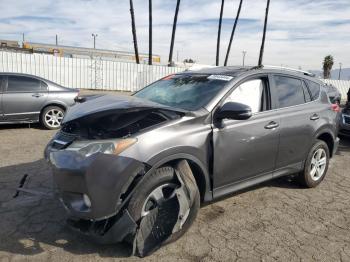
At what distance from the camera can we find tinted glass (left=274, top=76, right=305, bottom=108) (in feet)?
15.8

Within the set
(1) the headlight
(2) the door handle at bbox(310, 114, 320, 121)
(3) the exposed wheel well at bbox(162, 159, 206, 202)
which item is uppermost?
(2) the door handle at bbox(310, 114, 320, 121)

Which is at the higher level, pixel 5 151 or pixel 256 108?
pixel 256 108

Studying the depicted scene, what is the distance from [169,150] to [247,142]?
113 cm

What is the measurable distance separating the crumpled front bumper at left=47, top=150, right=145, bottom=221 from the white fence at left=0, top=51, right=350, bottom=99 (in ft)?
63.4

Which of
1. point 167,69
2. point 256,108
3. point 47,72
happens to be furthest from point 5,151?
point 167,69

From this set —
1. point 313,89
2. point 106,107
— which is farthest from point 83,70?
point 106,107

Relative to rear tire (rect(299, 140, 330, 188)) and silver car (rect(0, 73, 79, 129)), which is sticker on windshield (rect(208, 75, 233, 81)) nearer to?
rear tire (rect(299, 140, 330, 188))

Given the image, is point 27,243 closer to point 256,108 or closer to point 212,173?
point 212,173

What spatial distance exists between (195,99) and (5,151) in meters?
4.54

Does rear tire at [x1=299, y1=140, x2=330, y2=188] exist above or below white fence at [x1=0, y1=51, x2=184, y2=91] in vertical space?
below

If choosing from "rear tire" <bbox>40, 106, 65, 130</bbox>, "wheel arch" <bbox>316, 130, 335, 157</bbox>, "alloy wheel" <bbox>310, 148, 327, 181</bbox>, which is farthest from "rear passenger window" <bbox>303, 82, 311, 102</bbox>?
"rear tire" <bbox>40, 106, 65, 130</bbox>

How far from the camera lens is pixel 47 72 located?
21.3 meters

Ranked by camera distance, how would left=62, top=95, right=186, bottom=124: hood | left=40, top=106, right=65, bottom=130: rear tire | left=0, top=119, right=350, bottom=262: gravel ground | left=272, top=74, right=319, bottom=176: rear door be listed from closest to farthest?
left=0, top=119, right=350, bottom=262: gravel ground < left=62, top=95, right=186, bottom=124: hood < left=272, top=74, right=319, bottom=176: rear door < left=40, top=106, right=65, bottom=130: rear tire

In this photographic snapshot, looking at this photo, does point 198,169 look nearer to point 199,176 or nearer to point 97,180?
point 199,176
